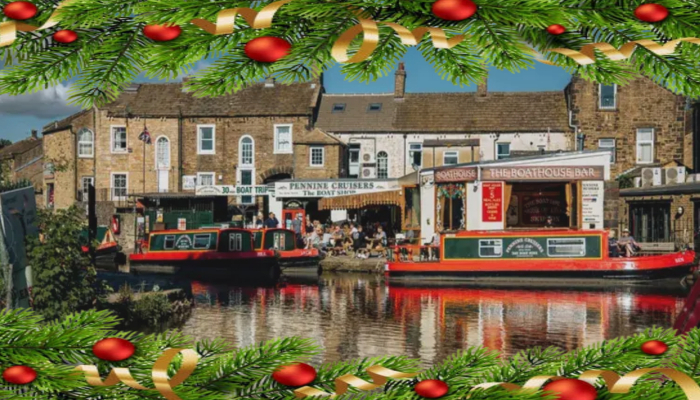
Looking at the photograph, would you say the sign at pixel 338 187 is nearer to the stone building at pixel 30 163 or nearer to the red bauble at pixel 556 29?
the stone building at pixel 30 163

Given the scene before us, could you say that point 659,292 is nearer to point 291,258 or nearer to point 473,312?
point 473,312

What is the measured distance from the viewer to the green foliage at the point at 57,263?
10711 millimetres

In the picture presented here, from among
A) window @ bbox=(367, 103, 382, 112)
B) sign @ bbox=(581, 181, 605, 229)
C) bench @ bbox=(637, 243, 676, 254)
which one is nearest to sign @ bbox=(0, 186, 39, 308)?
sign @ bbox=(581, 181, 605, 229)

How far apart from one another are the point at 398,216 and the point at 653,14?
3194 cm

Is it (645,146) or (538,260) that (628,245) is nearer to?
(538,260)

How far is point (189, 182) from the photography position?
3862 centimetres

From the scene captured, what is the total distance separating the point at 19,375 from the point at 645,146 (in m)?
37.2

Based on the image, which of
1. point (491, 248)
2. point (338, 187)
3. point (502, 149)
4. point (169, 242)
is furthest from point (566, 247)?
point (502, 149)

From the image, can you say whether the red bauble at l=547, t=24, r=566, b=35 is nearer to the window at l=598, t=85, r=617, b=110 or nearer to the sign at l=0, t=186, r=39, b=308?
the sign at l=0, t=186, r=39, b=308

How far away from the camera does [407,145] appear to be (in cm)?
3750

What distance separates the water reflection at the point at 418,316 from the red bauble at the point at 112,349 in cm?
949

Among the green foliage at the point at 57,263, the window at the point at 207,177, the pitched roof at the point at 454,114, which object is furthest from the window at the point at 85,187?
the green foliage at the point at 57,263

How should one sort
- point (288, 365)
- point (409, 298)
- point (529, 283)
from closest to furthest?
point (288, 365) → point (409, 298) → point (529, 283)

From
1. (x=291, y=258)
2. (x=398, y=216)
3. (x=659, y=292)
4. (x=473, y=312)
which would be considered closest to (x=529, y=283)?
(x=659, y=292)
